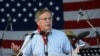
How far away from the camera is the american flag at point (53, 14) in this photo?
6.80 m

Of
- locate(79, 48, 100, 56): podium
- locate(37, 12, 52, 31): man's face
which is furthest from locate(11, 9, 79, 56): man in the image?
locate(79, 48, 100, 56): podium

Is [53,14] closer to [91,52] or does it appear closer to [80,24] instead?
[80,24]

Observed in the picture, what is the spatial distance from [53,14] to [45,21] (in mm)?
2888

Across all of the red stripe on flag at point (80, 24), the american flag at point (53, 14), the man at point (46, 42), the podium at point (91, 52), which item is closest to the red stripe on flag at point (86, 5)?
the american flag at point (53, 14)

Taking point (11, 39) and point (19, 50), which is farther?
point (11, 39)

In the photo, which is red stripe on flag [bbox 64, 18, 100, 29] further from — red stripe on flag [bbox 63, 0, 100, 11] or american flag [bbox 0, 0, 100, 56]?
red stripe on flag [bbox 63, 0, 100, 11]

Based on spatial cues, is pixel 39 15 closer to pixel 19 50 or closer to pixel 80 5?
pixel 19 50

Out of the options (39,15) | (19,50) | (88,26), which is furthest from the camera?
(88,26)

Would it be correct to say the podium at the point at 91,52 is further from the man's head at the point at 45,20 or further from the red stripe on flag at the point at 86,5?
the red stripe on flag at the point at 86,5

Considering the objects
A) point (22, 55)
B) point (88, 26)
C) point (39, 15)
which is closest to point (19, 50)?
point (22, 55)

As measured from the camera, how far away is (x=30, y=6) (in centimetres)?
700

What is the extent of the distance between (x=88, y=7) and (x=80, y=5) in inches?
5.6

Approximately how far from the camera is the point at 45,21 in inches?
157

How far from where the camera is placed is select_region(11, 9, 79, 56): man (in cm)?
388
